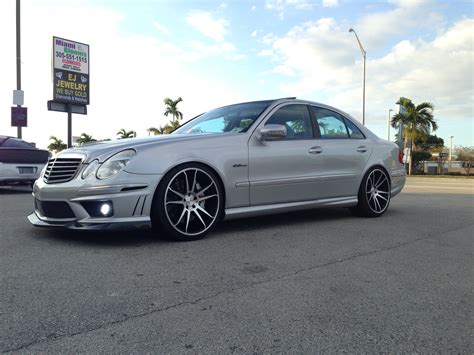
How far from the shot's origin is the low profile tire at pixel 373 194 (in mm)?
5961

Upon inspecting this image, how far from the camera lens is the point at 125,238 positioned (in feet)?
14.1

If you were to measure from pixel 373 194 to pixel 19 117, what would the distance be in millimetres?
13560

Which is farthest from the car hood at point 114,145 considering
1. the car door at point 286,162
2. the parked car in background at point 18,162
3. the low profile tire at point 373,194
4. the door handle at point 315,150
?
the parked car in background at point 18,162

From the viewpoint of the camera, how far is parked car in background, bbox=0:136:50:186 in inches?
361

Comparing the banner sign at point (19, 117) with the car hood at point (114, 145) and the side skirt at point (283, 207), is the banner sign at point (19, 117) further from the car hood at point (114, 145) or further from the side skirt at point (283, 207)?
the side skirt at point (283, 207)

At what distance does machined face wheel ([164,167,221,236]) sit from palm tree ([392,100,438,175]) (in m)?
32.3

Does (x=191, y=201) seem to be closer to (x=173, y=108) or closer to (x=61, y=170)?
(x=61, y=170)

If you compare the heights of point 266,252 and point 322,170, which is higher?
point 322,170

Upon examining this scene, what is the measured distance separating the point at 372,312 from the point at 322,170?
9.91 feet

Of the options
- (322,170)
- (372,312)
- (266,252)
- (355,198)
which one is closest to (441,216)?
(355,198)

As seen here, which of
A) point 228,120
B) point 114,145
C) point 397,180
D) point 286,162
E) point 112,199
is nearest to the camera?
point 112,199

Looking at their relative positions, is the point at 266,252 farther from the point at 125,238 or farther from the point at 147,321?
the point at 147,321

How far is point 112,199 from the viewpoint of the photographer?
12.7 feet

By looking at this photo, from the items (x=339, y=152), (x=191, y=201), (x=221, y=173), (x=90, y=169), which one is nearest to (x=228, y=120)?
(x=221, y=173)
